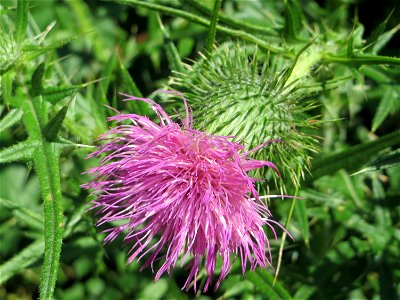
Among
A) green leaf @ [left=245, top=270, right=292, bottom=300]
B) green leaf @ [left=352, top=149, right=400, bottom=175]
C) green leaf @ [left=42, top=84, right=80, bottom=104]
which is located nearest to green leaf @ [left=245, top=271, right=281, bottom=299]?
green leaf @ [left=245, top=270, right=292, bottom=300]

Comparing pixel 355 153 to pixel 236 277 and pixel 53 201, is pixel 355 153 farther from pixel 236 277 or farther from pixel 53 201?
pixel 53 201

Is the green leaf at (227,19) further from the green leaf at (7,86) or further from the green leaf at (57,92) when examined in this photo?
the green leaf at (7,86)

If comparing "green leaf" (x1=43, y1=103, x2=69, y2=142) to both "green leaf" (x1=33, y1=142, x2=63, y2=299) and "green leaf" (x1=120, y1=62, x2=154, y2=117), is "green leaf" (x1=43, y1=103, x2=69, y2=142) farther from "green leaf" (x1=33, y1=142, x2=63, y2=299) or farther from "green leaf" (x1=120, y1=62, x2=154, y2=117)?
"green leaf" (x1=120, y1=62, x2=154, y2=117)

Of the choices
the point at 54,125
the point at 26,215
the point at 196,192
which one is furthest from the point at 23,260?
the point at 196,192

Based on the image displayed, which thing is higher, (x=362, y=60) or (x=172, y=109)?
(x=362, y=60)

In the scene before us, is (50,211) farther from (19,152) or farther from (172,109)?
(172,109)

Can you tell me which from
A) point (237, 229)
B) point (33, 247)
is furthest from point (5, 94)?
point (237, 229)
